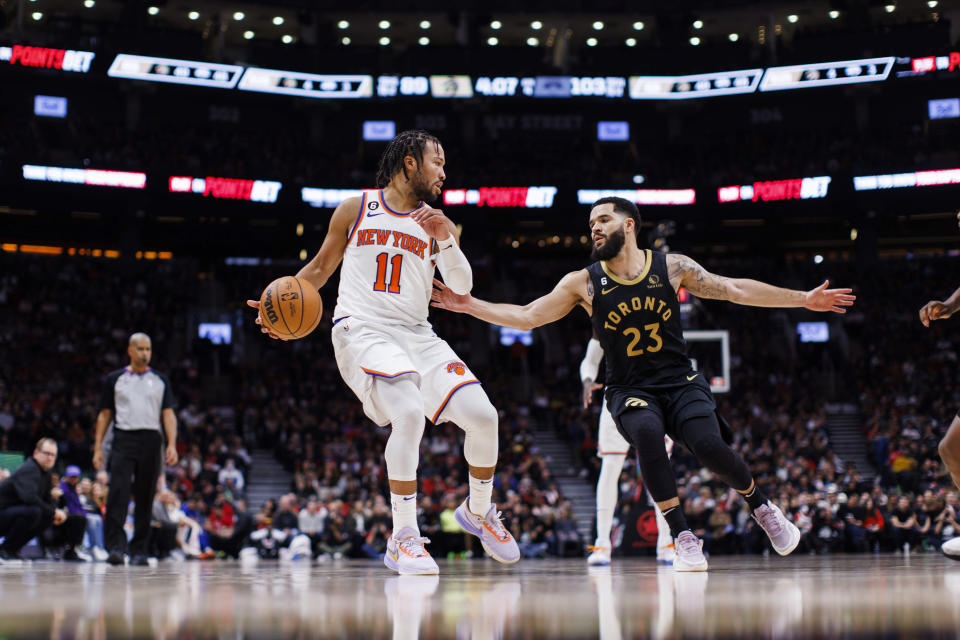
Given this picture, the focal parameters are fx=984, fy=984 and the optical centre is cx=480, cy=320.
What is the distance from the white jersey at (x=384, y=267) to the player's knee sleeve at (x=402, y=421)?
1.46 feet

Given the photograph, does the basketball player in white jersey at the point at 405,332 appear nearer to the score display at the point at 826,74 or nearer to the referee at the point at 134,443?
the referee at the point at 134,443

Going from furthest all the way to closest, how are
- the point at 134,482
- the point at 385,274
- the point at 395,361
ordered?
1. the point at 134,482
2. the point at 385,274
3. the point at 395,361

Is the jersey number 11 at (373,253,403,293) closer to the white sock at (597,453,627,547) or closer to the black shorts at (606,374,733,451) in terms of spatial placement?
the black shorts at (606,374,733,451)

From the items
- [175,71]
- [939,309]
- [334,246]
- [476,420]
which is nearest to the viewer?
[476,420]

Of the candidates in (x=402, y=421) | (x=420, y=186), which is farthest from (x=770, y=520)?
(x=420, y=186)

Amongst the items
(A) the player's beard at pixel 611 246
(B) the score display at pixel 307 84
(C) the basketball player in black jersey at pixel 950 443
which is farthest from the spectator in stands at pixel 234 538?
(B) the score display at pixel 307 84

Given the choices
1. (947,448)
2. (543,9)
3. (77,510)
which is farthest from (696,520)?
(543,9)

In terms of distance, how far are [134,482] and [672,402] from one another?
547cm

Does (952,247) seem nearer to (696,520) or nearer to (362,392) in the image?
(696,520)

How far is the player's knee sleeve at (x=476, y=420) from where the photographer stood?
5828 millimetres

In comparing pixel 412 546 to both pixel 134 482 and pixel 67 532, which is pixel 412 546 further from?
pixel 67 532

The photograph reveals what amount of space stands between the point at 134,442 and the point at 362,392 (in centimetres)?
423

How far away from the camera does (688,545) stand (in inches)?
230

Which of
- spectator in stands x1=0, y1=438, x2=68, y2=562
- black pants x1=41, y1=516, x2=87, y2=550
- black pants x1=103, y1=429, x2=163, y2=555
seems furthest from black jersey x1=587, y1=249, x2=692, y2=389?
black pants x1=41, y1=516, x2=87, y2=550
